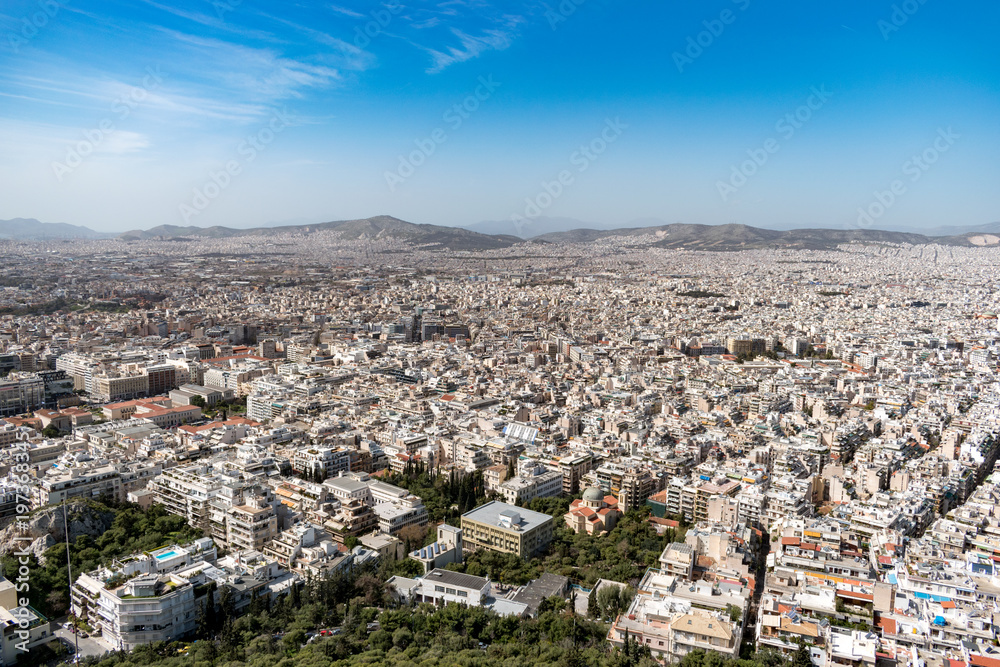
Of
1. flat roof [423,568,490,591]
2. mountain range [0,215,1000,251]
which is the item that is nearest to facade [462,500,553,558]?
→ flat roof [423,568,490,591]

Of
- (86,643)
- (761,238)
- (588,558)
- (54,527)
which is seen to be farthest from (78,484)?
(761,238)

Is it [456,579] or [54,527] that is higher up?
[54,527]

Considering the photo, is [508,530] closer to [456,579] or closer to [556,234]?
[456,579]

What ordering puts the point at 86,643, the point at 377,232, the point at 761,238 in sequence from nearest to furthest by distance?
the point at 86,643, the point at 761,238, the point at 377,232

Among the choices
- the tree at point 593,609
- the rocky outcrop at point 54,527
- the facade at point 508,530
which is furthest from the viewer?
the facade at point 508,530

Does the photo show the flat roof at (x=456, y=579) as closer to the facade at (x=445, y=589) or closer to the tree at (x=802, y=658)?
the facade at (x=445, y=589)

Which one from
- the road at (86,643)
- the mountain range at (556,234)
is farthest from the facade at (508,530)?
the mountain range at (556,234)

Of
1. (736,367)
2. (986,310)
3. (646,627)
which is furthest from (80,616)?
(986,310)

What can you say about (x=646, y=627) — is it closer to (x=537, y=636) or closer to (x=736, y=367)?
(x=537, y=636)
